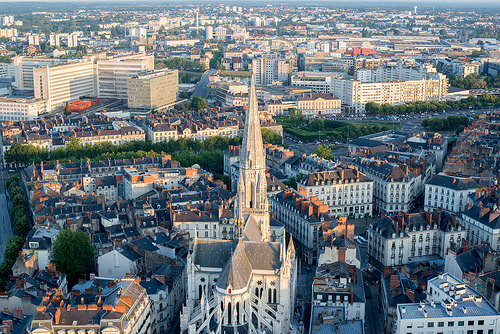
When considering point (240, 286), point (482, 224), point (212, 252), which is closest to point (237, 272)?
point (240, 286)

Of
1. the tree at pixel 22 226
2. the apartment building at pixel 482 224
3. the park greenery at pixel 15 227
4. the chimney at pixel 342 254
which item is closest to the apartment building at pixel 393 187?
the apartment building at pixel 482 224

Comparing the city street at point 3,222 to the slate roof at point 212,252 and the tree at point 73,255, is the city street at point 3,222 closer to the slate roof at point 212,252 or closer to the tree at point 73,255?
the tree at point 73,255

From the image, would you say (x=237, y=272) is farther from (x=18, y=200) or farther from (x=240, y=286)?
(x=18, y=200)

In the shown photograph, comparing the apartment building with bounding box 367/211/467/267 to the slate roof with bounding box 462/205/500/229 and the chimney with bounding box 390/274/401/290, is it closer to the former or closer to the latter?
the slate roof with bounding box 462/205/500/229

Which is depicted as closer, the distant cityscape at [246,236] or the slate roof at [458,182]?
the distant cityscape at [246,236]

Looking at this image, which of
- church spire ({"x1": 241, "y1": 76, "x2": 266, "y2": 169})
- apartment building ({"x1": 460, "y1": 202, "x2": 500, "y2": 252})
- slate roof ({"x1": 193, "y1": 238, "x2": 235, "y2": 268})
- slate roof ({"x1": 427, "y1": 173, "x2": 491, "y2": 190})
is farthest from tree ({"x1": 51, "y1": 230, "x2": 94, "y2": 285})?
slate roof ({"x1": 427, "y1": 173, "x2": 491, "y2": 190})
